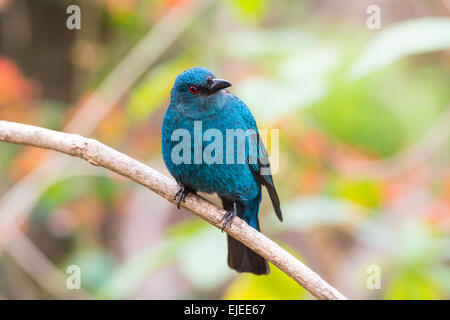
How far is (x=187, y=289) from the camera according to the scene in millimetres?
5859

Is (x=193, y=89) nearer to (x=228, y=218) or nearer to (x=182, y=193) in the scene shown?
(x=182, y=193)

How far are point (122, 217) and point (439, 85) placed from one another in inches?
146

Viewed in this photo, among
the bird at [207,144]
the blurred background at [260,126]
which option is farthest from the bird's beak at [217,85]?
the blurred background at [260,126]

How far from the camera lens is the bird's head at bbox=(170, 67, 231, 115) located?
3279mm

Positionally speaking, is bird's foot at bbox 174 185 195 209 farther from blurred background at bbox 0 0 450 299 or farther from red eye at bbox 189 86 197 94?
red eye at bbox 189 86 197 94

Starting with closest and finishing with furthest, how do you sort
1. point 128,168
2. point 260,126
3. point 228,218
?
1. point 128,168
2. point 228,218
3. point 260,126

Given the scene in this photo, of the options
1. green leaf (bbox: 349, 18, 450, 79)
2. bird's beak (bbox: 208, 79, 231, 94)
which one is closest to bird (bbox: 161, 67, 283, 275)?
bird's beak (bbox: 208, 79, 231, 94)

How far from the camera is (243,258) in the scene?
3.57 meters

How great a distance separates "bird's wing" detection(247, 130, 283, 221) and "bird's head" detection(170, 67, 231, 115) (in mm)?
377

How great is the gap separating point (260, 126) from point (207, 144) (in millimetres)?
572

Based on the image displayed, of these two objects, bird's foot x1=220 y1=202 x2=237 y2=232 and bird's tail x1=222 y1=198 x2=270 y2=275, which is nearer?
bird's foot x1=220 y1=202 x2=237 y2=232

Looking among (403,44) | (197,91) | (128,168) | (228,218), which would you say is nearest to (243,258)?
(228,218)

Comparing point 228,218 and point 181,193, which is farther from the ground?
point 181,193

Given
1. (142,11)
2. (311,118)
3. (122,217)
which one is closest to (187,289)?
(122,217)
